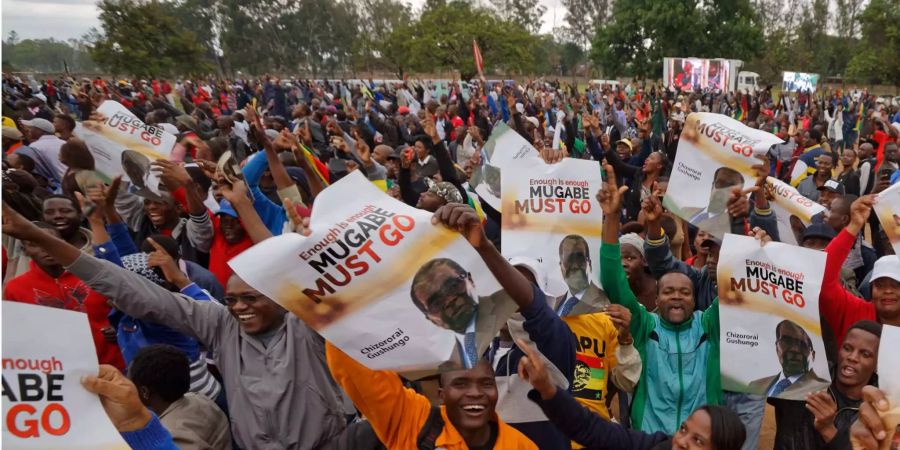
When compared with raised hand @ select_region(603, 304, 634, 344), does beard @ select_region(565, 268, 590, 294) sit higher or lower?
higher

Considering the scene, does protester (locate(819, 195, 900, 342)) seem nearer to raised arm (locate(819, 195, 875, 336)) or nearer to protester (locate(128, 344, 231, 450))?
raised arm (locate(819, 195, 875, 336))

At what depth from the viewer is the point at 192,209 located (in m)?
4.14

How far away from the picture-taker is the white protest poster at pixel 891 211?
3.30 meters

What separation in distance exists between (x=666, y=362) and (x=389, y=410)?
1.39 m

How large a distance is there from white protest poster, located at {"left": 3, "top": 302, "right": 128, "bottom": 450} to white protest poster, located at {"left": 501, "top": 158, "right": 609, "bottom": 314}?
75.5 inches

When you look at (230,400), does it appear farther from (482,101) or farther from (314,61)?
(314,61)

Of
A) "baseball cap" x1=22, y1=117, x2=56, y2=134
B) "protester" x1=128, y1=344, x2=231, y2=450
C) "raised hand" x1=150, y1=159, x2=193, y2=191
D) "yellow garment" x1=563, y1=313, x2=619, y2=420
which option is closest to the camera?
"protester" x1=128, y1=344, x2=231, y2=450

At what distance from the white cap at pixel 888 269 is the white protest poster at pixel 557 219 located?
128 cm

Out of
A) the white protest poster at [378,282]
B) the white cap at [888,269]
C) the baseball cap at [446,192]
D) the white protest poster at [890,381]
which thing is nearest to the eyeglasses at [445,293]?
the white protest poster at [378,282]

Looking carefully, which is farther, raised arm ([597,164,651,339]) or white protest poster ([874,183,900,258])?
white protest poster ([874,183,900,258])

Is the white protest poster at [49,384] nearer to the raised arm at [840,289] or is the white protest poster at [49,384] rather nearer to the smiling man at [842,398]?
the smiling man at [842,398]

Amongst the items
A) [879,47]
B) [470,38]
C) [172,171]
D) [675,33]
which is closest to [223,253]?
[172,171]

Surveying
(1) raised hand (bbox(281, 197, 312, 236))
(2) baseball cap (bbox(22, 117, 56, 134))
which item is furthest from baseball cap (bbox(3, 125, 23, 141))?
(1) raised hand (bbox(281, 197, 312, 236))

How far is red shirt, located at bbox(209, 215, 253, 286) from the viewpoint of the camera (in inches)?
162
